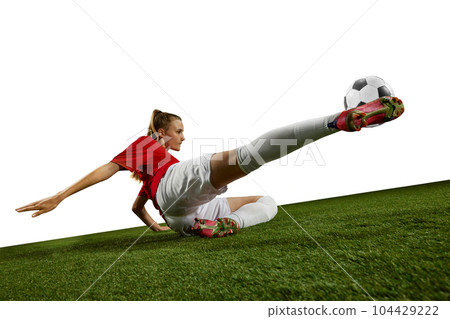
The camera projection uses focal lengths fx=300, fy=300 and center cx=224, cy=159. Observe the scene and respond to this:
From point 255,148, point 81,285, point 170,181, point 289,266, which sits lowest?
point 81,285

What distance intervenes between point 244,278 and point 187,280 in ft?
0.76

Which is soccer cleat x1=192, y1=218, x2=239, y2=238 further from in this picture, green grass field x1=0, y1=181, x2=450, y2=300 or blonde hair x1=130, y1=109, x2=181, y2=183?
blonde hair x1=130, y1=109, x2=181, y2=183

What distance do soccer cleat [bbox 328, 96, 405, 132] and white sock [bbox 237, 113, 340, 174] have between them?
0.05 m

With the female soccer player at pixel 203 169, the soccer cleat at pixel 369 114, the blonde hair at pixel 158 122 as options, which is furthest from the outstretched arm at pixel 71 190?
the soccer cleat at pixel 369 114

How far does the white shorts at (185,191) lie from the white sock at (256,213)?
35cm

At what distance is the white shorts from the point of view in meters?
1.75

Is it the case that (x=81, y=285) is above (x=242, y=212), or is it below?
below

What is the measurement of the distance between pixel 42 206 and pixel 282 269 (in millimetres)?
1356

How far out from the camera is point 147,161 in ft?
6.92

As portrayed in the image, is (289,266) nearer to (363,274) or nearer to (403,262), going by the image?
(363,274)

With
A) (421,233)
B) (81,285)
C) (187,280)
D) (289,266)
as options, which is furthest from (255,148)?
(81,285)

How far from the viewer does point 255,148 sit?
1.52 m

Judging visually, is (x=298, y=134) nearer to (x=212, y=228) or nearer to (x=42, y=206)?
(x=212, y=228)

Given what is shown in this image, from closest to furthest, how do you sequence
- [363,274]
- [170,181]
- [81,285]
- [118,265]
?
[363,274] → [81,285] → [118,265] → [170,181]
